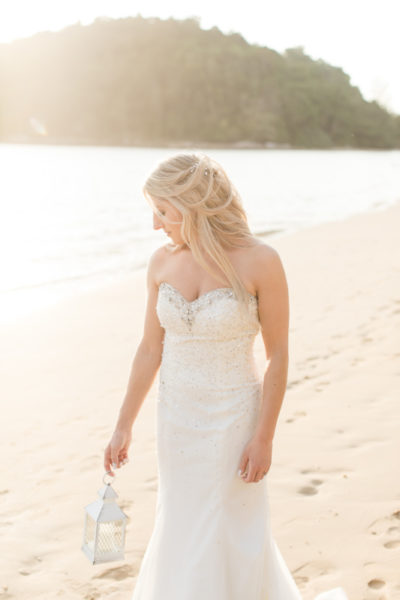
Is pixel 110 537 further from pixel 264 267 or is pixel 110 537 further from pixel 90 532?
pixel 264 267

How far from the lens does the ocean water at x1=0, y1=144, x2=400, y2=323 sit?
1495 cm

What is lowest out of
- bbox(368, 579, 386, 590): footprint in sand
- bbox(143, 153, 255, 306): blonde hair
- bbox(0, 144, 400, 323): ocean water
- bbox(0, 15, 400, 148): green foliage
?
bbox(0, 144, 400, 323): ocean water

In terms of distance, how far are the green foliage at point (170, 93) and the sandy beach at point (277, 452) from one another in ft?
350

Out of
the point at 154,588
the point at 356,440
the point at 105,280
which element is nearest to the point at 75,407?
the point at 356,440

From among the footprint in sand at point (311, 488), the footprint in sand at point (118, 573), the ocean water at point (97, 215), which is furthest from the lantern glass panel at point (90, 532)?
the footprint in sand at point (311, 488)

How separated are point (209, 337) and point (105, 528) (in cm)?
76

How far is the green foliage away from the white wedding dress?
4408 inches

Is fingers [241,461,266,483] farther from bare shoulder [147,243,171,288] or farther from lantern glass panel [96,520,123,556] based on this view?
bare shoulder [147,243,171,288]

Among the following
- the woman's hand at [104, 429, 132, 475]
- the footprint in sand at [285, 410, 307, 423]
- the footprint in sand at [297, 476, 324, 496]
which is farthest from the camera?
the footprint in sand at [285, 410, 307, 423]

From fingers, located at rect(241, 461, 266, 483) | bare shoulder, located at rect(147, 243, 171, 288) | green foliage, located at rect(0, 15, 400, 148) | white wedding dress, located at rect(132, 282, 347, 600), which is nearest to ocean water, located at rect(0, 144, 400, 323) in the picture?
bare shoulder, located at rect(147, 243, 171, 288)

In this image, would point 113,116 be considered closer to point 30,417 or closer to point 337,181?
point 337,181

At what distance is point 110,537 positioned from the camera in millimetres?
2377

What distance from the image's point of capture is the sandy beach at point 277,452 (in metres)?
3.38

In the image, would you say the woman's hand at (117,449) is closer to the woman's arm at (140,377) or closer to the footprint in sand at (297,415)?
the woman's arm at (140,377)
